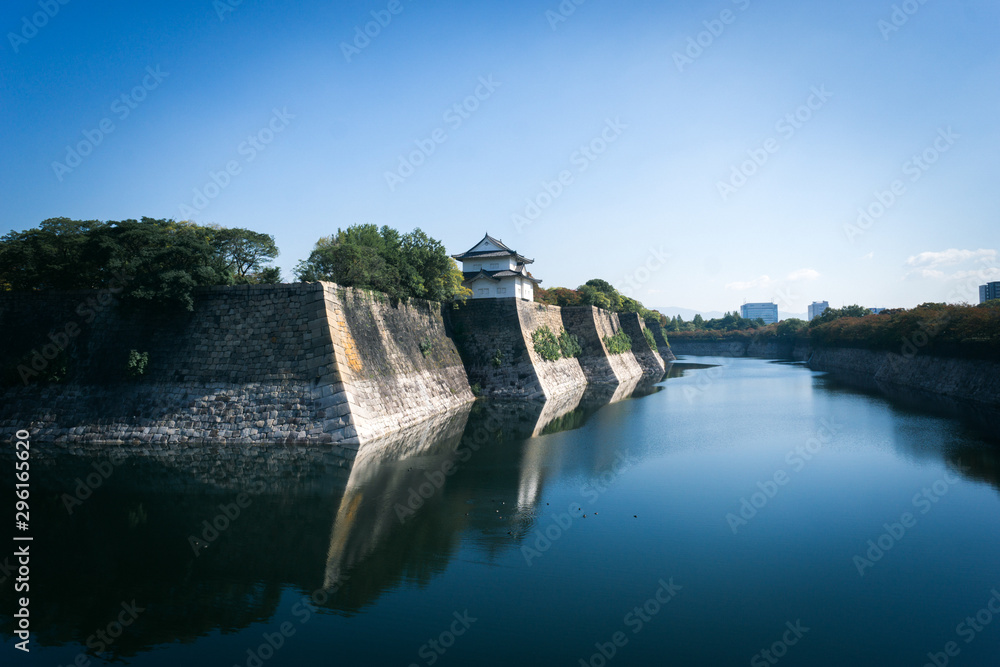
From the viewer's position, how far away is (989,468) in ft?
40.0

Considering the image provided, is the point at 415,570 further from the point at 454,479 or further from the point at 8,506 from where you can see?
the point at 8,506

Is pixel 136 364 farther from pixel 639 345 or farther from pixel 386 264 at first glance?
pixel 639 345

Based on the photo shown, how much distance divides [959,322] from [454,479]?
27.4m

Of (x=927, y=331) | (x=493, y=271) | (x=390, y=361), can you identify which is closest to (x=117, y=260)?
(x=390, y=361)

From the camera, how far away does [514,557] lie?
7.63 meters

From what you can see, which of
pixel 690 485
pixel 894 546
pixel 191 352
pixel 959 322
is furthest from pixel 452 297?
pixel 959 322

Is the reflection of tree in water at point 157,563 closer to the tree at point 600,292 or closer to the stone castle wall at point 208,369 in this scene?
the stone castle wall at point 208,369

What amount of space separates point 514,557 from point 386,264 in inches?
601

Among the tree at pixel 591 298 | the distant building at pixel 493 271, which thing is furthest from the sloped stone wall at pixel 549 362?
the tree at pixel 591 298

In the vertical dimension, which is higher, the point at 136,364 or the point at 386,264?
the point at 386,264

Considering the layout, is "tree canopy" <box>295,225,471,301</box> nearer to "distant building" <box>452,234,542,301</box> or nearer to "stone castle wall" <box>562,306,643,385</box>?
"distant building" <box>452,234,542,301</box>

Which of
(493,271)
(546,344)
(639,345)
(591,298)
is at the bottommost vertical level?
(639,345)

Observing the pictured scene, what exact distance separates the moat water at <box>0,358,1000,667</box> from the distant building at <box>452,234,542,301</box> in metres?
19.7

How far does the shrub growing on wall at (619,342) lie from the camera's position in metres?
37.1
